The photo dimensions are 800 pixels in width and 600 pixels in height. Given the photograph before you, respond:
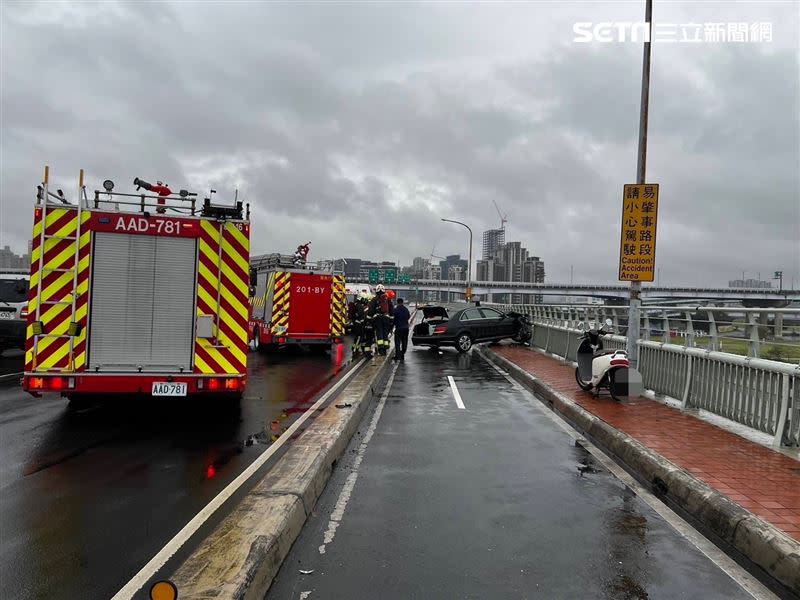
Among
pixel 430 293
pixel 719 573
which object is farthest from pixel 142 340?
pixel 430 293

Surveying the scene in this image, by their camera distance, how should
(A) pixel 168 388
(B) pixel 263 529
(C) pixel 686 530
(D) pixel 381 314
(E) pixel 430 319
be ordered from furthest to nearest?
(E) pixel 430 319
(D) pixel 381 314
(A) pixel 168 388
(C) pixel 686 530
(B) pixel 263 529

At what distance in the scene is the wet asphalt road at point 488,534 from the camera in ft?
11.7

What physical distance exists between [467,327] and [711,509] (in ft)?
51.5

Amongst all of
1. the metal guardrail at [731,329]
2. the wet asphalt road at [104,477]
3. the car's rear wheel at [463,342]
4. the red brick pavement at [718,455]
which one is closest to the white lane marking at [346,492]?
the wet asphalt road at [104,477]

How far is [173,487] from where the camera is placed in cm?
521

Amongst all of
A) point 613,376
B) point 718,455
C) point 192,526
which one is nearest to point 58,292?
point 192,526

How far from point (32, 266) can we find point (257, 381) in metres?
5.39

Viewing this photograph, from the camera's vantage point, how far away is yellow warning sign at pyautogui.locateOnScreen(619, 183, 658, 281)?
10227 millimetres

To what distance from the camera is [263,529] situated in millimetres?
3885

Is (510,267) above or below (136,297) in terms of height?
above

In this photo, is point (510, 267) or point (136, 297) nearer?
point (136, 297)

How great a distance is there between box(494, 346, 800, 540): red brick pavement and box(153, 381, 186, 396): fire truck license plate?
5677mm

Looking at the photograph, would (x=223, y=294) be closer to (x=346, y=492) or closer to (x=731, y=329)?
(x=346, y=492)

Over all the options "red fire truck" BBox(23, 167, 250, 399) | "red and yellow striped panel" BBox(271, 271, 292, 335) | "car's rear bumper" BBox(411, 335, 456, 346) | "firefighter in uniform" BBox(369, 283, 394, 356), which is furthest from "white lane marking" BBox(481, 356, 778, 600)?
"car's rear bumper" BBox(411, 335, 456, 346)
